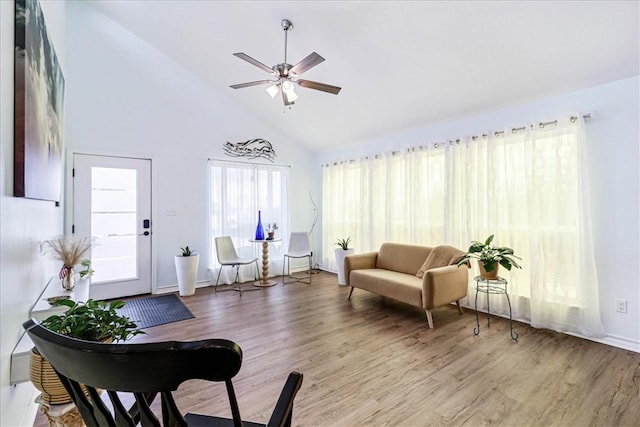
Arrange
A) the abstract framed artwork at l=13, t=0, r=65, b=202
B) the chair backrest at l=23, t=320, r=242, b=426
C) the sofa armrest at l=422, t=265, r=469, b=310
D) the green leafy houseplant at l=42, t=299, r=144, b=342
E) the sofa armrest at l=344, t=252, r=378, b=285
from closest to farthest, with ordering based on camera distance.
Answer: the chair backrest at l=23, t=320, r=242, b=426 < the green leafy houseplant at l=42, t=299, r=144, b=342 < the abstract framed artwork at l=13, t=0, r=65, b=202 < the sofa armrest at l=422, t=265, r=469, b=310 < the sofa armrest at l=344, t=252, r=378, b=285

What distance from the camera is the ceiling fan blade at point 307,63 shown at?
2.39 m

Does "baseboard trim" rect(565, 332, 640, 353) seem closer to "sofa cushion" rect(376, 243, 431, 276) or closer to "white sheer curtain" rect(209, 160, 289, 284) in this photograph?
"sofa cushion" rect(376, 243, 431, 276)

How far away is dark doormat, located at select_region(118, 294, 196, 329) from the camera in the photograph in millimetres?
3381

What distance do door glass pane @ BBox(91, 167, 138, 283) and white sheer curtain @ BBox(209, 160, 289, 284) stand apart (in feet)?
3.74

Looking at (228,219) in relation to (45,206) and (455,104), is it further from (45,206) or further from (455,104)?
(455,104)

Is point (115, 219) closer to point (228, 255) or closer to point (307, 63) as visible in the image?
point (228, 255)

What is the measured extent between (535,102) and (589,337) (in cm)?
246

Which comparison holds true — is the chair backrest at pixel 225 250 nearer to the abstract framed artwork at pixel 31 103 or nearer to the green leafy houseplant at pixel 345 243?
the green leafy houseplant at pixel 345 243

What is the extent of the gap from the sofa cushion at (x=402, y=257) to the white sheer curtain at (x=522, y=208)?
0.25 m

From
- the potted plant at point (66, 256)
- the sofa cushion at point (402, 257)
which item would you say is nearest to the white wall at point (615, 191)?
the sofa cushion at point (402, 257)

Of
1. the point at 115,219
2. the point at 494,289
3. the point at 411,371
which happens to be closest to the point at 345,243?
the point at 494,289

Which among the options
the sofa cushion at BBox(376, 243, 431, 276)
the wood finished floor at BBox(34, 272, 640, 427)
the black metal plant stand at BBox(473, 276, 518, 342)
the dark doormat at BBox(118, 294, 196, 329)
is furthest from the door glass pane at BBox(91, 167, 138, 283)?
the black metal plant stand at BBox(473, 276, 518, 342)

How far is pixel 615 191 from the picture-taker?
2709 millimetres

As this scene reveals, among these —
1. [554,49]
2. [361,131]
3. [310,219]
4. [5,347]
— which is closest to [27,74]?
[5,347]
